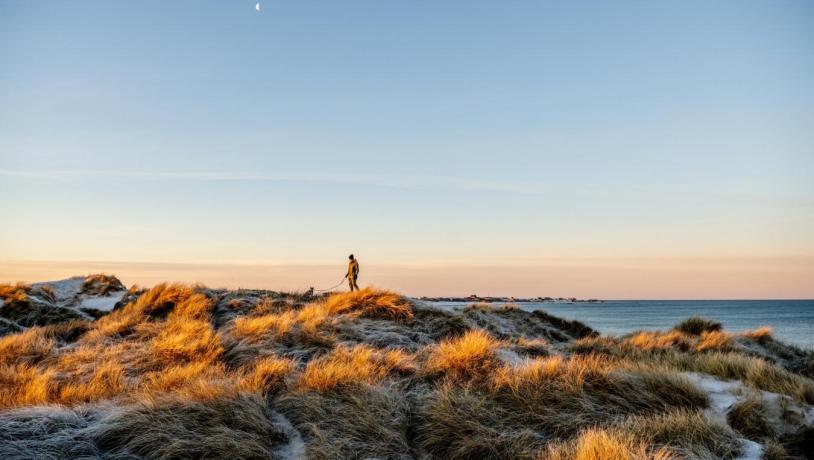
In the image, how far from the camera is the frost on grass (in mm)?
5684

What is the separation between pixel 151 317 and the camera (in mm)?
16031

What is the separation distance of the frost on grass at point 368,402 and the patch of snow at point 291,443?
0.8 inches

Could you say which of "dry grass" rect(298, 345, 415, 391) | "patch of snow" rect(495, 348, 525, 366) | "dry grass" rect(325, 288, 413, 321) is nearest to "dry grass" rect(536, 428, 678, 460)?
"dry grass" rect(298, 345, 415, 391)

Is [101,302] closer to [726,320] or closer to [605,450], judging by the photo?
[605,450]

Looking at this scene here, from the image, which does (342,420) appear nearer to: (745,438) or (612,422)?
(612,422)

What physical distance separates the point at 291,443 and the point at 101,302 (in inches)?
748

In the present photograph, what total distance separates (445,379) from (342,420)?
7.27 feet

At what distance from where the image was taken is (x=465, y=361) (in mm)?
8828

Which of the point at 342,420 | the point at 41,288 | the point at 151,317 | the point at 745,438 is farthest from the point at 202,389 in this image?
the point at 41,288

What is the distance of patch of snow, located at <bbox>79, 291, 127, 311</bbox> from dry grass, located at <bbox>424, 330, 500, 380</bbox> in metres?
16.7

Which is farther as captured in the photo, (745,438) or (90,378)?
(90,378)

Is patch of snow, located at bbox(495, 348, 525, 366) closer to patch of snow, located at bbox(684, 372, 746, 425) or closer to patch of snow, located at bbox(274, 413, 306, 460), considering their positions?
patch of snow, located at bbox(684, 372, 746, 425)

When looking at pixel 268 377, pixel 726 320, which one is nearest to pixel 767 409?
pixel 268 377

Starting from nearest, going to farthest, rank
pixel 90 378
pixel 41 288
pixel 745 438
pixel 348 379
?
→ 1. pixel 745 438
2. pixel 348 379
3. pixel 90 378
4. pixel 41 288
